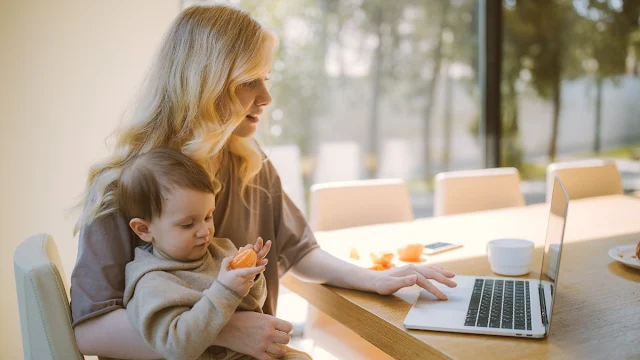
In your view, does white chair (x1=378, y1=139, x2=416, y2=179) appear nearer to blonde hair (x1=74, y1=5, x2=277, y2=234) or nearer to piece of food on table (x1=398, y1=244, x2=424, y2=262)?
piece of food on table (x1=398, y1=244, x2=424, y2=262)

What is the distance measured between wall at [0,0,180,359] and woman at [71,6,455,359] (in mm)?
1523

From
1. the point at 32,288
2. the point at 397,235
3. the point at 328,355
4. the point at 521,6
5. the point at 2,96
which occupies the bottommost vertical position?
the point at 328,355

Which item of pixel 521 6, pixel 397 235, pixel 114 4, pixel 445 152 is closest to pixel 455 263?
pixel 397 235

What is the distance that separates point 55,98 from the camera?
116 inches

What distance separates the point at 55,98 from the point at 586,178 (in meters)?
2.83

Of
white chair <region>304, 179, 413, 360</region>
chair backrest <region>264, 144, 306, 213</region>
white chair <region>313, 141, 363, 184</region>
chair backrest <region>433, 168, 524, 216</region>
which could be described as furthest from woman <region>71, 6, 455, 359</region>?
white chair <region>313, 141, 363, 184</region>

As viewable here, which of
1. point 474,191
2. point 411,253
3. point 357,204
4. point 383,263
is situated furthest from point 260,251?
point 474,191

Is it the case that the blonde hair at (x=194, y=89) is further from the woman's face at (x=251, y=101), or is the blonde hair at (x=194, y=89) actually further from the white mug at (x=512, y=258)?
the white mug at (x=512, y=258)

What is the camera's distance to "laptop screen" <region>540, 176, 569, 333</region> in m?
1.19

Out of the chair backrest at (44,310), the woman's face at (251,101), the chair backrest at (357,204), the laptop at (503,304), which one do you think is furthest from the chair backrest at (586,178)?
the chair backrest at (44,310)

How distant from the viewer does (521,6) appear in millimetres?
4641

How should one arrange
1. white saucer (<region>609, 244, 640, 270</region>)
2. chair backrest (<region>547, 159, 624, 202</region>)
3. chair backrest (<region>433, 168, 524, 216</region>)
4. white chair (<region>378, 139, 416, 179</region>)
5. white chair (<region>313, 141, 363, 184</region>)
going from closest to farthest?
1. white saucer (<region>609, 244, 640, 270</region>)
2. chair backrest (<region>433, 168, 524, 216</region>)
3. chair backrest (<region>547, 159, 624, 202</region>)
4. white chair (<region>313, 141, 363, 184</region>)
5. white chair (<region>378, 139, 416, 179</region>)

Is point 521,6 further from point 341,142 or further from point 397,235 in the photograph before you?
point 397,235

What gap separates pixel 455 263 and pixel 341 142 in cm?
252
